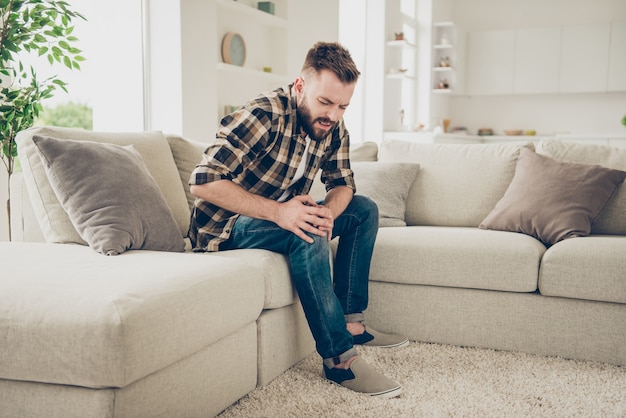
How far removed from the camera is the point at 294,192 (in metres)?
2.36

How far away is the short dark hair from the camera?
2.08 meters

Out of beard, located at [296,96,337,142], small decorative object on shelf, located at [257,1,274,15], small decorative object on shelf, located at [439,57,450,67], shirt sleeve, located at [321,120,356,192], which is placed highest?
small decorative object on shelf, located at [257,1,274,15]

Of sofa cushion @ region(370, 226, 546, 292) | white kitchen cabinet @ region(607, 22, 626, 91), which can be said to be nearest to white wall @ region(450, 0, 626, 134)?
white kitchen cabinet @ region(607, 22, 626, 91)

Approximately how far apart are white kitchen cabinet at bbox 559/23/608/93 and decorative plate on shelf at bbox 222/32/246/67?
4759mm

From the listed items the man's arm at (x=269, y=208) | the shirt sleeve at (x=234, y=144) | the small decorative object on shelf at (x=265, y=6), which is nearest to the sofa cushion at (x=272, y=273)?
the man's arm at (x=269, y=208)

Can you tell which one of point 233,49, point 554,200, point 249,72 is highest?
point 233,49

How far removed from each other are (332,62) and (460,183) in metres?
1.26

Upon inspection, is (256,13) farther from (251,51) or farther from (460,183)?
(460,183)

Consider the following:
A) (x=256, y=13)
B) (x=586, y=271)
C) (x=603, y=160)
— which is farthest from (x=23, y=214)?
(x=256, y=13)

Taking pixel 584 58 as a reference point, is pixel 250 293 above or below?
below

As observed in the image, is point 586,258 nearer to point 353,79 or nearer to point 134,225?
point 353,79

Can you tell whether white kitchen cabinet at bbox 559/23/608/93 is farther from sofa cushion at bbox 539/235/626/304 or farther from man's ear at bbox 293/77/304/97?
man's ear at bbox 293/77/304/97

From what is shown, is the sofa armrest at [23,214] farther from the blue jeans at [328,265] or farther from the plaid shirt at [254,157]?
the blue jeans at [328,265]

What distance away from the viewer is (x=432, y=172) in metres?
3.17
